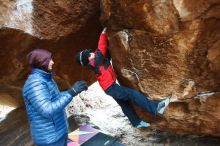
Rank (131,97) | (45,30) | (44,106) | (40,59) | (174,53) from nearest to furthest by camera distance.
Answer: (44,106), (40,59), (174,53), (131,97), (45,30)

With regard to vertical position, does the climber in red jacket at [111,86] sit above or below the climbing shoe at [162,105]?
above

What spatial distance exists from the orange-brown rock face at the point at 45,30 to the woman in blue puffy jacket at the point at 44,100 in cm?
190

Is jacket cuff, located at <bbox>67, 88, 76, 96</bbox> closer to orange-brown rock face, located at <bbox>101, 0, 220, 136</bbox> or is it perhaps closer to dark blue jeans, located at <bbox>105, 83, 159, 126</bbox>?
dark blue jeans, located at <bbox>105, 83, 159, 126</bbox>

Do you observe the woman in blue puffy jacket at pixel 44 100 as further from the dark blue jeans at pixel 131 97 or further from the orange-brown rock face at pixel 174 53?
the orange-brown rock face at pixel 174 53

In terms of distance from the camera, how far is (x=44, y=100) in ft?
11.9

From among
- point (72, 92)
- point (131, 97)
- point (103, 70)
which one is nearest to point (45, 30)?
point (103, 70)

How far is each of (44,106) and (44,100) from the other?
0.06m

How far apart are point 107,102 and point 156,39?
3.82 m

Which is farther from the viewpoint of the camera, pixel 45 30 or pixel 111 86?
pixel 45 30

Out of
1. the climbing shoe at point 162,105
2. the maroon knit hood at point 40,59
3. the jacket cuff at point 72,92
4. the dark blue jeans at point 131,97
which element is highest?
the maroon knit hood at point 40,59

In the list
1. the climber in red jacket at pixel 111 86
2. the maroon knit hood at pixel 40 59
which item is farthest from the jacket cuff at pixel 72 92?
the climber in red jacket at pixel 111 86

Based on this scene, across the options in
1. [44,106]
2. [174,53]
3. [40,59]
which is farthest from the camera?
[174,53]

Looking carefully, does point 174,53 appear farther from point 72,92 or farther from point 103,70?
point 72,92

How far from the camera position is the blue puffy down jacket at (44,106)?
143 inches
